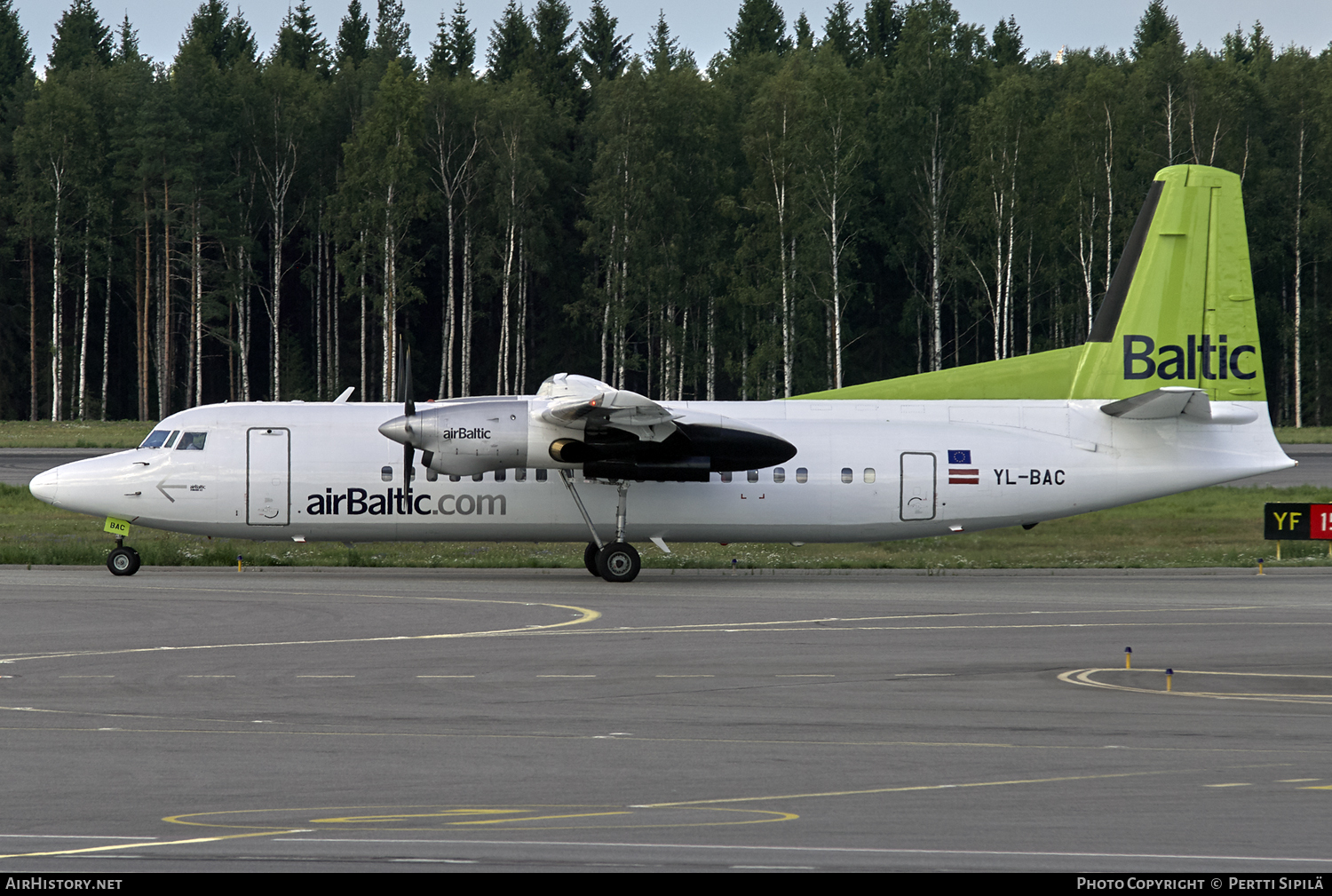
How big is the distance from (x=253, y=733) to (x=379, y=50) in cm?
6754

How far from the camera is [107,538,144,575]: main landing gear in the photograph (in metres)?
22.9

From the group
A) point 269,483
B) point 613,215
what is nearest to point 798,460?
point 269,483

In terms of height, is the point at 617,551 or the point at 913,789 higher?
the point at 617,551

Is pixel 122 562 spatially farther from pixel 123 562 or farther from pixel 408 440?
pixel 408 440

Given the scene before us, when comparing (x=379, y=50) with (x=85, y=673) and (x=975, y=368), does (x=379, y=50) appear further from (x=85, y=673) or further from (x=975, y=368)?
(x=85, y=673)

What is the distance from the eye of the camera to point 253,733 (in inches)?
435

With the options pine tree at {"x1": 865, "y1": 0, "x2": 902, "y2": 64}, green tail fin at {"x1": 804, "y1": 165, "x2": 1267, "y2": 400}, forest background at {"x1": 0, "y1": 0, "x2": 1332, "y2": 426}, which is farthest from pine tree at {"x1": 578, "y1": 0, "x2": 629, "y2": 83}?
green tail fin at {"x1": 804, "y1": 165, "x2": 1267, "y2": 400}

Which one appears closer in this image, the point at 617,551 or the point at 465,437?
the point at 465,437

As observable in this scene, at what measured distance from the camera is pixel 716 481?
23.4 m

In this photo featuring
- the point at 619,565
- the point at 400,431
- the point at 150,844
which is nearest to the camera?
the point at 150,844

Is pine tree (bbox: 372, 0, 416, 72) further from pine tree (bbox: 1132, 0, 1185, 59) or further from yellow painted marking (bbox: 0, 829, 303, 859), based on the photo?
yellow painted marking (bbox: 0, 829, 303, 859)

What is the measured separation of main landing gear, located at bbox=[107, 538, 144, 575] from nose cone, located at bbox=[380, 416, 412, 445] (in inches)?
203

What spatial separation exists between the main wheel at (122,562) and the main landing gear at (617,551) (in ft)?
25.0

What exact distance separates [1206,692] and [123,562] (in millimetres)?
17838
